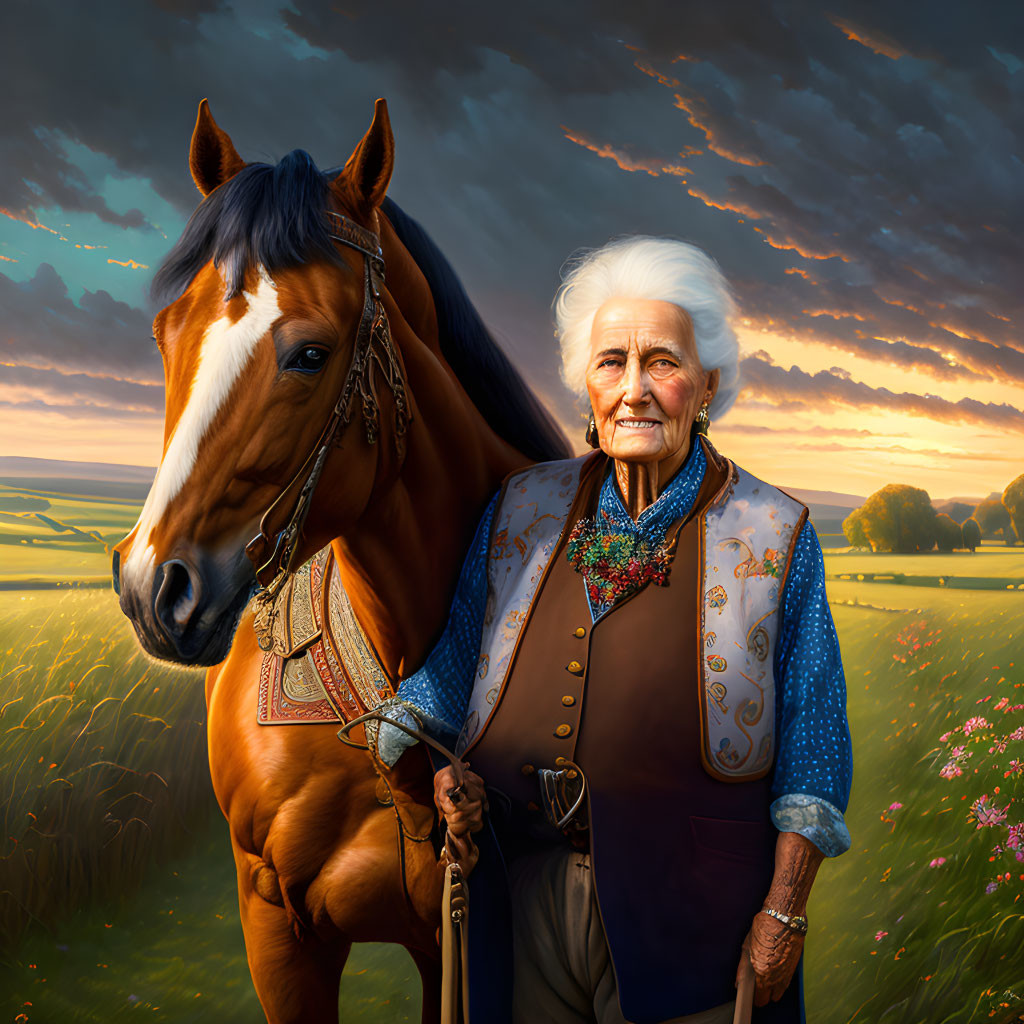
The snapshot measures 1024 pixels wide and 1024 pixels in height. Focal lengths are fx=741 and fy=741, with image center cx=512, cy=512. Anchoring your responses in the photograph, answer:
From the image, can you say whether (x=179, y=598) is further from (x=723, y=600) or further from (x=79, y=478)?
(x=79, y=478)

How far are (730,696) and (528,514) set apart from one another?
45 centimetres

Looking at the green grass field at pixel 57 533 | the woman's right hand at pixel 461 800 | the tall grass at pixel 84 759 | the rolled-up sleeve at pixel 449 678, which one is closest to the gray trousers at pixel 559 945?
the woman's right hand at pixel 461 800

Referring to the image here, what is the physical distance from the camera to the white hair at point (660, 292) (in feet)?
3.85

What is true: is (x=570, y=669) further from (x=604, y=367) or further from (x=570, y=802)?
(x=604, y=367)

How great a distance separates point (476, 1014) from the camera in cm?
119

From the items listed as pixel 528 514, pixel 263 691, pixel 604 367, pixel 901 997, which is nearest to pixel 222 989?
pixel 263 691

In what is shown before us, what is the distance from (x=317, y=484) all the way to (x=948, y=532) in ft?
10.6

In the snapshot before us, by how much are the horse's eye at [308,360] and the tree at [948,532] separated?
10.5 ft

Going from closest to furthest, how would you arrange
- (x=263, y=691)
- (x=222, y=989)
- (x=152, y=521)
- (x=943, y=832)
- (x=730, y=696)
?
(x=152, y=521) → (x=730, y=696) → (x=263, y=691) → (x=943, y=832) → (x=222, y=989)

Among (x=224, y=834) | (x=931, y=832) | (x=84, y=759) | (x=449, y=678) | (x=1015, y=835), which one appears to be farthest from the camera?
(x=224, y=834)

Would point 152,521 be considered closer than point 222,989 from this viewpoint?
Yes

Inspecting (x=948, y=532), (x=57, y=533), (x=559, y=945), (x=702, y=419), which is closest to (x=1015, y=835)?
(x=948, y=532)

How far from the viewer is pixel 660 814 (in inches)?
43.8

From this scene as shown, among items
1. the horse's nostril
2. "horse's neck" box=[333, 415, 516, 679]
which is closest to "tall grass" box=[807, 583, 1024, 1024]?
"horse's neck" box=[333, 415, 516, 679]
